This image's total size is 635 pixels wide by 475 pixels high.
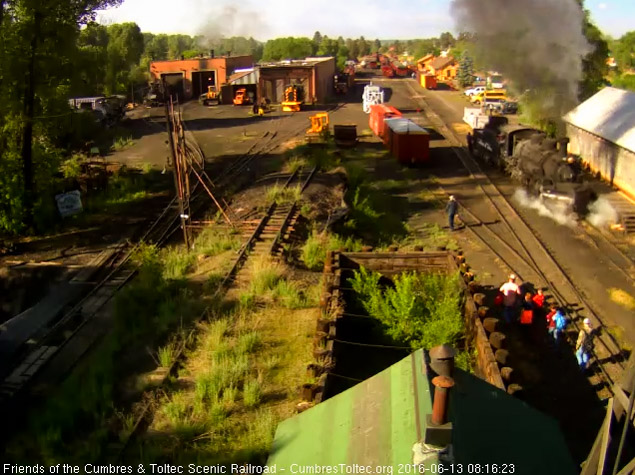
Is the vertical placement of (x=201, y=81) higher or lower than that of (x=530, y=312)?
higher

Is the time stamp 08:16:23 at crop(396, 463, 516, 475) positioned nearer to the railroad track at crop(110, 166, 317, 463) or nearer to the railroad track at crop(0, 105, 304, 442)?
the railroad track at crop(110, 166, 317, 463)

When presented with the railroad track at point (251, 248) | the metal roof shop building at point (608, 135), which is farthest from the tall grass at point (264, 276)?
the metal roof shop building at point (608, 135)

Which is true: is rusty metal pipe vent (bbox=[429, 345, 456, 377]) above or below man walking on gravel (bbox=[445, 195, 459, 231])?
above

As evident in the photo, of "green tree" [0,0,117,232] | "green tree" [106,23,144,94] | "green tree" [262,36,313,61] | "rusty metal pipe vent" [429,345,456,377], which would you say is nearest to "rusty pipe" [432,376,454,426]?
"rusty metal pipe vent" [429,345,456,377]

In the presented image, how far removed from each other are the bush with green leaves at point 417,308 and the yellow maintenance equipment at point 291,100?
37.6m

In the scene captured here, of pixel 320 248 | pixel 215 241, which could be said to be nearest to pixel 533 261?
pixel 320 248

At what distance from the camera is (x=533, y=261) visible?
16.5m

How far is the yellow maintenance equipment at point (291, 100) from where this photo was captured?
47.8 meters

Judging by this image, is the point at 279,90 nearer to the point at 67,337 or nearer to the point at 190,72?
the point at 190,72

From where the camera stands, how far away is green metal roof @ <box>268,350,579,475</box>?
13.9 ft

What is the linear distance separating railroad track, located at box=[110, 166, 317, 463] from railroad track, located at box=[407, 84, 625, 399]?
20.1 feet

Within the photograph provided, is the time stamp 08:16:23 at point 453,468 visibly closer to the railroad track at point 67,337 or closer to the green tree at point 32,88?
the railroad track at point 67,337

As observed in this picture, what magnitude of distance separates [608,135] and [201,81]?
44.8 metres

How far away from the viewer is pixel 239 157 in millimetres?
29766
